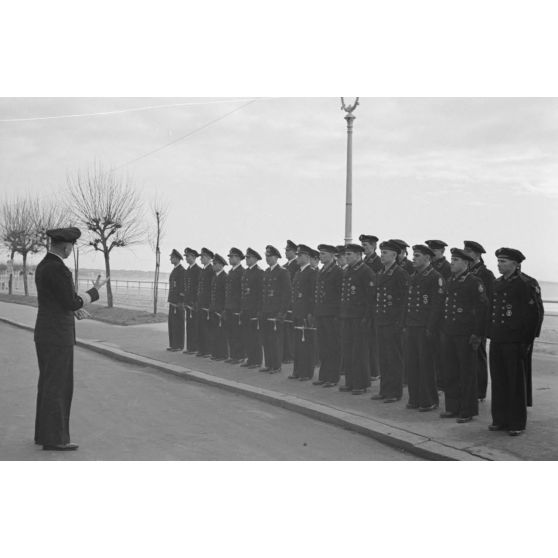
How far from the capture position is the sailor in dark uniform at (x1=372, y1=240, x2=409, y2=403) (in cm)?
677

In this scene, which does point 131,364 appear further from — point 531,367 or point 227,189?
point 531,367

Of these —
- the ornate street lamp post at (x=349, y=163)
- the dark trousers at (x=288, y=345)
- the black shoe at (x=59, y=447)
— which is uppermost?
the ornate street lamp post at (x=349, y=163)

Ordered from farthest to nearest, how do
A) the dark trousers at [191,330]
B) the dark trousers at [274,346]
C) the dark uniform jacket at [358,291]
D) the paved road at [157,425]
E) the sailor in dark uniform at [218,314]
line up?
the dark trousers at [191,330] < the sailor in dark uniform at [218,314] < the dark trousers at [274,346] < the dark uniform jacket at [358,291] < the paved road at [157,425]

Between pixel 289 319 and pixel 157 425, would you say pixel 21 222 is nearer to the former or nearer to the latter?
pixel 157 425

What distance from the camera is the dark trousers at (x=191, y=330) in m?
9.80

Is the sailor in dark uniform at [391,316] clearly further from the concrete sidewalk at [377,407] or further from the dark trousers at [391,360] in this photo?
the concrete sidewalk at [377,407]

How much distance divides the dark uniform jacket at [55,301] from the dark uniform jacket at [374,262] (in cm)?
339

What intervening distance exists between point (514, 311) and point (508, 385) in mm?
608

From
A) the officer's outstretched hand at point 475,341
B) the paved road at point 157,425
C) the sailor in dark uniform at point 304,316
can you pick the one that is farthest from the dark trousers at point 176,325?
the officer's outstretched hand at point 475,341

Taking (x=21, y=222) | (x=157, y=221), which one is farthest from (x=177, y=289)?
(x=21, y=222)

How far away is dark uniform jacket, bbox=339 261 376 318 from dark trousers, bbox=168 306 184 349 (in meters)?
3.52

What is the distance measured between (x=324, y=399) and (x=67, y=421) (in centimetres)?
260

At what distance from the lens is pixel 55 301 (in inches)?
204

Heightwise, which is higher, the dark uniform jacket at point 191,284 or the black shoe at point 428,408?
the dark uniform jacket at point 191,284
